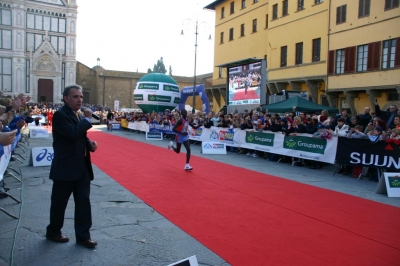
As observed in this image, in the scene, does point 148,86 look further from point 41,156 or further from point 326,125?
point 326,125

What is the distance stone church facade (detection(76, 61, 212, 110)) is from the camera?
196 ft

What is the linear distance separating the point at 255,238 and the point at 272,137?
1038cm

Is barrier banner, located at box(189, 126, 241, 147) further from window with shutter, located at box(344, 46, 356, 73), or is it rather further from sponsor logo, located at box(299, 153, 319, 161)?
window with shutter, located at box(344, 46, 356, 73)

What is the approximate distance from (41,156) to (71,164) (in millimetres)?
7791

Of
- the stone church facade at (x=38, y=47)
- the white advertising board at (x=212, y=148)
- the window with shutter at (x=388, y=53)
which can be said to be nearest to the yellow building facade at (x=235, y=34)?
the window with shutter at (x=388, y=53)

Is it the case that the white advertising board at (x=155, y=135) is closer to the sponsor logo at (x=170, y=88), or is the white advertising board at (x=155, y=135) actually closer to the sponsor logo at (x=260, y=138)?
the sponsor logo at (x=260, y=138)

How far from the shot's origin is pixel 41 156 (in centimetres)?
1174

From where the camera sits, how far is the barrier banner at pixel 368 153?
10.6 m

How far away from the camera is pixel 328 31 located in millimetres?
27438

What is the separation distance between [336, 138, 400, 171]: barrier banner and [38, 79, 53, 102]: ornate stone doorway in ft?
173

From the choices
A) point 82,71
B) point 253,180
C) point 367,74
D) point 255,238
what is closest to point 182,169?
point 253,180

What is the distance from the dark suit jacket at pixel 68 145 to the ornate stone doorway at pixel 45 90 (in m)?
56.0

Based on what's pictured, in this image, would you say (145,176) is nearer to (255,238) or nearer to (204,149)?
(255,238)

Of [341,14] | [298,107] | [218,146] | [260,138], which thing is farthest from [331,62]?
[218,146]
